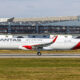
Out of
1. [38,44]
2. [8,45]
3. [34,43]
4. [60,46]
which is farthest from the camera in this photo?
[60,46]

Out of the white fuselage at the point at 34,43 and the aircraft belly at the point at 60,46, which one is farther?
the aircraft belly at the point at 60,46

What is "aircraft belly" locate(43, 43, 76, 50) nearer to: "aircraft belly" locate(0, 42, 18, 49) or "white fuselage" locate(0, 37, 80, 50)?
"white fuselage" locate(0, 37, 80, 50)

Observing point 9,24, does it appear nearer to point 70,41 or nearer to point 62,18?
point 62,18

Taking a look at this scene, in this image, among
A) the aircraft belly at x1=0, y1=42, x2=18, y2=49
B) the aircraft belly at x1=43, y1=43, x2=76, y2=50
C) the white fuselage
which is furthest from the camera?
the aircraft belly at x1=43, y1=43, x2=76, y2=50

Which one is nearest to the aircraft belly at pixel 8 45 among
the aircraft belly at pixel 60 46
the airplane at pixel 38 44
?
the airplane at pixel 38 44

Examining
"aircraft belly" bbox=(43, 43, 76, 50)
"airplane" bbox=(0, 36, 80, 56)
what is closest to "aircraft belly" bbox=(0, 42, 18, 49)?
"airplane" bbox=(0, 36, 80, 56)

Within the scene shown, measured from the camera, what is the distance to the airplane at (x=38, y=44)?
61.1m

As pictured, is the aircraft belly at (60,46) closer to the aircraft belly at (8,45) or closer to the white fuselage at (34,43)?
the white fuselage at (34,43)

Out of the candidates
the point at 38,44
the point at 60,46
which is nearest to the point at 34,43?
the point at 38,44

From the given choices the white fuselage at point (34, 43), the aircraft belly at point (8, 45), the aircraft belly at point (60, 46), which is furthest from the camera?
the aircraft belly at point (60, 46)

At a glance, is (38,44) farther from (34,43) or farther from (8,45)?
(8,45)

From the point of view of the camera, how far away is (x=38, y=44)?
203 ft

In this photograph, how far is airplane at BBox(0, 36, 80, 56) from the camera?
2406 inches

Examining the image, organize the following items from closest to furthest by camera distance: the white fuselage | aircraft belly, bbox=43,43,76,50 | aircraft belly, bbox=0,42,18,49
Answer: aircraft belly, bbox=0,42,18,49 → the white fuselage → aircraft belly, bbox=43,43,76,50
